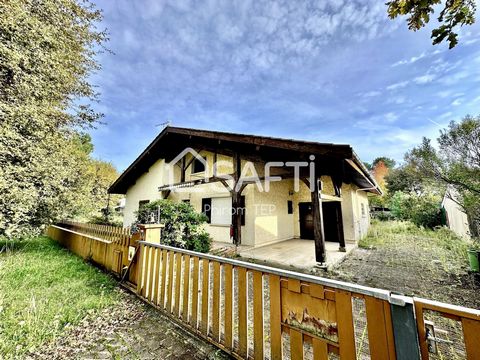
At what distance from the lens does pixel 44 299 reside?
11.1ft

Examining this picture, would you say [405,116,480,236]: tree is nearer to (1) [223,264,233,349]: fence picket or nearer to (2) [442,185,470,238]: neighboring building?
(2) [442,185,470,238]: neighboring building

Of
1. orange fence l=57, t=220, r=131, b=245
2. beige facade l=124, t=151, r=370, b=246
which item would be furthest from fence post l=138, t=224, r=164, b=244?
beige facade l=124, t=151, r=370, b=246

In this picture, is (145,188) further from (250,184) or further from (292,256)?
(292,256)

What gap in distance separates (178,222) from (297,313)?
410cm

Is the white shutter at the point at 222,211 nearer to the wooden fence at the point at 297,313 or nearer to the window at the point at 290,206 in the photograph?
the window at the point at 290,206

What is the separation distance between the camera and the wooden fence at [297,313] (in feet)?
3.87

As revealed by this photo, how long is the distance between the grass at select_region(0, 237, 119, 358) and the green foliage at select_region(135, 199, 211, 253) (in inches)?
58.4

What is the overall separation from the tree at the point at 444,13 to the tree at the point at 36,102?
24.8ft

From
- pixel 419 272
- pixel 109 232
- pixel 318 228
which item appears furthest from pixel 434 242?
pixel 109 232

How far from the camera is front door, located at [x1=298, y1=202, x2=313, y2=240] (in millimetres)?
10250

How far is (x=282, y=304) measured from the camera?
1799 millimetres

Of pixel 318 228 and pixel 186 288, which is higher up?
pixel 318 228

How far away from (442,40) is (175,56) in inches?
349

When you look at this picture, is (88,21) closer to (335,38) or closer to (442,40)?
(335,38)
